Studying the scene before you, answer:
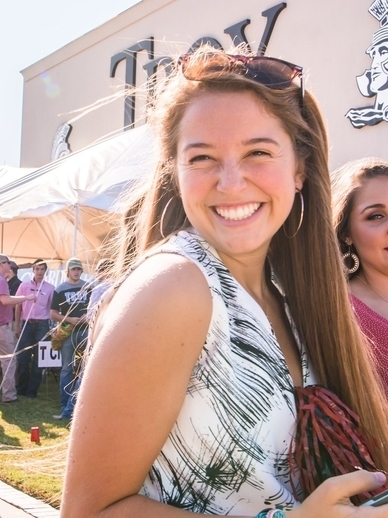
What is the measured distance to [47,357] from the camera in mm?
8367

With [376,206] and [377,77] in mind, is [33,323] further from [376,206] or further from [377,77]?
[376,206]

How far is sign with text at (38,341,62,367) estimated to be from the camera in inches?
326

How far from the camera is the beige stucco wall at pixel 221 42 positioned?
1068cm

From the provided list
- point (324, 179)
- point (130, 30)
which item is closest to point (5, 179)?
point (130, 30)

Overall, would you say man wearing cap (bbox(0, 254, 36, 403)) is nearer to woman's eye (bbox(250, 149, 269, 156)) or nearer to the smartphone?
woman's eye (bbox(250, 149, 269, 156))

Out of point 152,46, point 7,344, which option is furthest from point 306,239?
point 152,46

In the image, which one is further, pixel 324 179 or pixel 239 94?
pixel 324 179

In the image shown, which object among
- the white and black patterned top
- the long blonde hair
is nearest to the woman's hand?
the white and black patterned top

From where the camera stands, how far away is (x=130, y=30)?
1698 centimetres

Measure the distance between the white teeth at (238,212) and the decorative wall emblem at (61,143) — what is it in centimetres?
1820

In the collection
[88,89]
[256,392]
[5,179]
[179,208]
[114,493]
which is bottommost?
[114,493]

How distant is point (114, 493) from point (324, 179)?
999 mm

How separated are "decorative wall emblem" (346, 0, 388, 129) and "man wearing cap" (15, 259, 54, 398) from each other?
558cm

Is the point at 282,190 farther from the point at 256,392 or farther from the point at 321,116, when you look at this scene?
the point at 256,392
